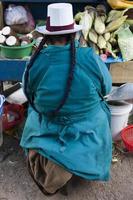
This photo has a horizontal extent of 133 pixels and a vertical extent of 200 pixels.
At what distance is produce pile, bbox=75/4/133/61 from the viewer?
4141 mm

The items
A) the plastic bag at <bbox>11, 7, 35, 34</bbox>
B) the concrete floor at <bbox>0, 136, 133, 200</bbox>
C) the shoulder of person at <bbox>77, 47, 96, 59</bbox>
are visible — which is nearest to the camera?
the shoulder of person at <bbox>77, 47, 96, 59</bbox>

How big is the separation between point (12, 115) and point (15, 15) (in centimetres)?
117

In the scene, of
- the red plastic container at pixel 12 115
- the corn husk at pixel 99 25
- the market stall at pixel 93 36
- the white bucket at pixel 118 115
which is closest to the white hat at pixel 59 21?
the market stall at pixel 93 36

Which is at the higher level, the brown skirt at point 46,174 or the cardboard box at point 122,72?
the cardboard box at point 122,72

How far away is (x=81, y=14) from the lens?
14.1 ft

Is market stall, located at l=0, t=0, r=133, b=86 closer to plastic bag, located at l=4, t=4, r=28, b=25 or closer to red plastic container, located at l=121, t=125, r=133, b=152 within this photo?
plastic bag, located at l=4, t=4, r=28, b=25

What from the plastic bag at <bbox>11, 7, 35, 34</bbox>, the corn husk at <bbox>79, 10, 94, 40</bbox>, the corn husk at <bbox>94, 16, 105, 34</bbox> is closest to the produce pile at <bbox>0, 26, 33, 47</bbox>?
the plastic bag at <bbox>11, 7, 35, 34</bbox>

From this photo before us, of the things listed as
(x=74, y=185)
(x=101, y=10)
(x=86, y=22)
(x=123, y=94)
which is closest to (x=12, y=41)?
(x=86, y=22)

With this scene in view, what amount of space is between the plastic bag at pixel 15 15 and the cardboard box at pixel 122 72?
121 centimetres

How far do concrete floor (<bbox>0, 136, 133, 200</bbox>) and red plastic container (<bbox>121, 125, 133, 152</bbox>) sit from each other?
172 mm

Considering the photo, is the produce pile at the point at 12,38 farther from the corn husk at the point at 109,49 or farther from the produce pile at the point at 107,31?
the corn husk at the point at 109,49

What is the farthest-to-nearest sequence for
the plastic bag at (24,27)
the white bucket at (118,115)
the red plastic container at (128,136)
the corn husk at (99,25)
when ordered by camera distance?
the plastic bag at (24,27), the corn husk at (99,25), the white bucket at (118,115), the red plastic container at (128,136)

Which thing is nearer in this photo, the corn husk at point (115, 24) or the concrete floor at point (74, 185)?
the concrete floor at point (74, 185)

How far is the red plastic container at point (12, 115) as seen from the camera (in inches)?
171
